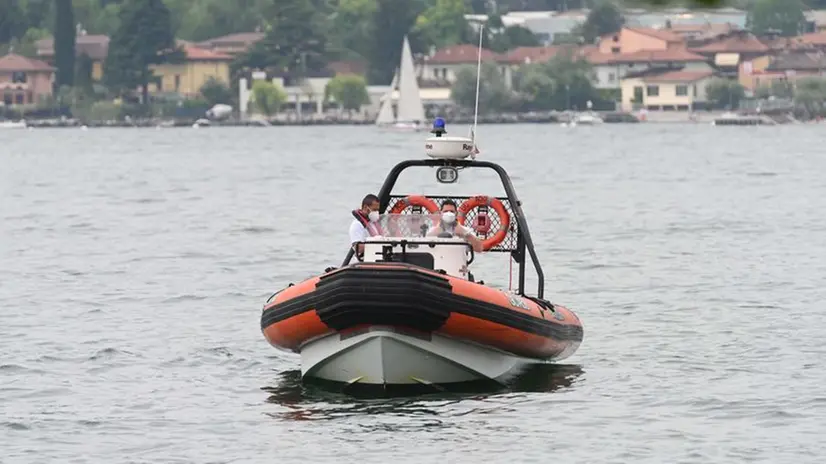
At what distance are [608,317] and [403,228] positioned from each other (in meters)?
9.13

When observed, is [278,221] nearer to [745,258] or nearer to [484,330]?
[745,258]

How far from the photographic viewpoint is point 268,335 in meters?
25.0

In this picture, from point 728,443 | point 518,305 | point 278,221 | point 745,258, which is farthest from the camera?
point 278,221

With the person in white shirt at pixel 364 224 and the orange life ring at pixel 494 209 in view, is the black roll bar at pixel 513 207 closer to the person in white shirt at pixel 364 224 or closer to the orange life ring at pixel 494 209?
the orange life ring at pixel 494 209

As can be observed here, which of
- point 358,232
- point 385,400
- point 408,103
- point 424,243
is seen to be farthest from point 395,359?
point 408,103

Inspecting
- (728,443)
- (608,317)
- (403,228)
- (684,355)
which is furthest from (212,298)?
(728,443)

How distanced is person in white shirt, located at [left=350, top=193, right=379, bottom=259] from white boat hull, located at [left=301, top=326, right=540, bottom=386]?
104cm

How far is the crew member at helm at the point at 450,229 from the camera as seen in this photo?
24.5 meters

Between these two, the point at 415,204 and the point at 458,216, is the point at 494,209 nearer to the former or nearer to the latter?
the point at 458,216

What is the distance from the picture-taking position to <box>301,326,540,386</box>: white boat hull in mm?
23578

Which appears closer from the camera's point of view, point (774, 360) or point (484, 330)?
point (484, 330)

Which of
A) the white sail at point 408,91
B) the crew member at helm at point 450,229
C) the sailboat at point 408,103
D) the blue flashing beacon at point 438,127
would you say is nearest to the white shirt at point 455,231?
the crew member at helm at point 450,229

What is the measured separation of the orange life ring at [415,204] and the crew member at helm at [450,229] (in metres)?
1.34

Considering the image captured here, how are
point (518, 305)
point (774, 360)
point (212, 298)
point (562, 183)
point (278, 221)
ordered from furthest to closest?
1. point (562, 183)
2. point (278, 221)
3. point (212, 298)
4. point (774, 360)
5. point (518, 305)
